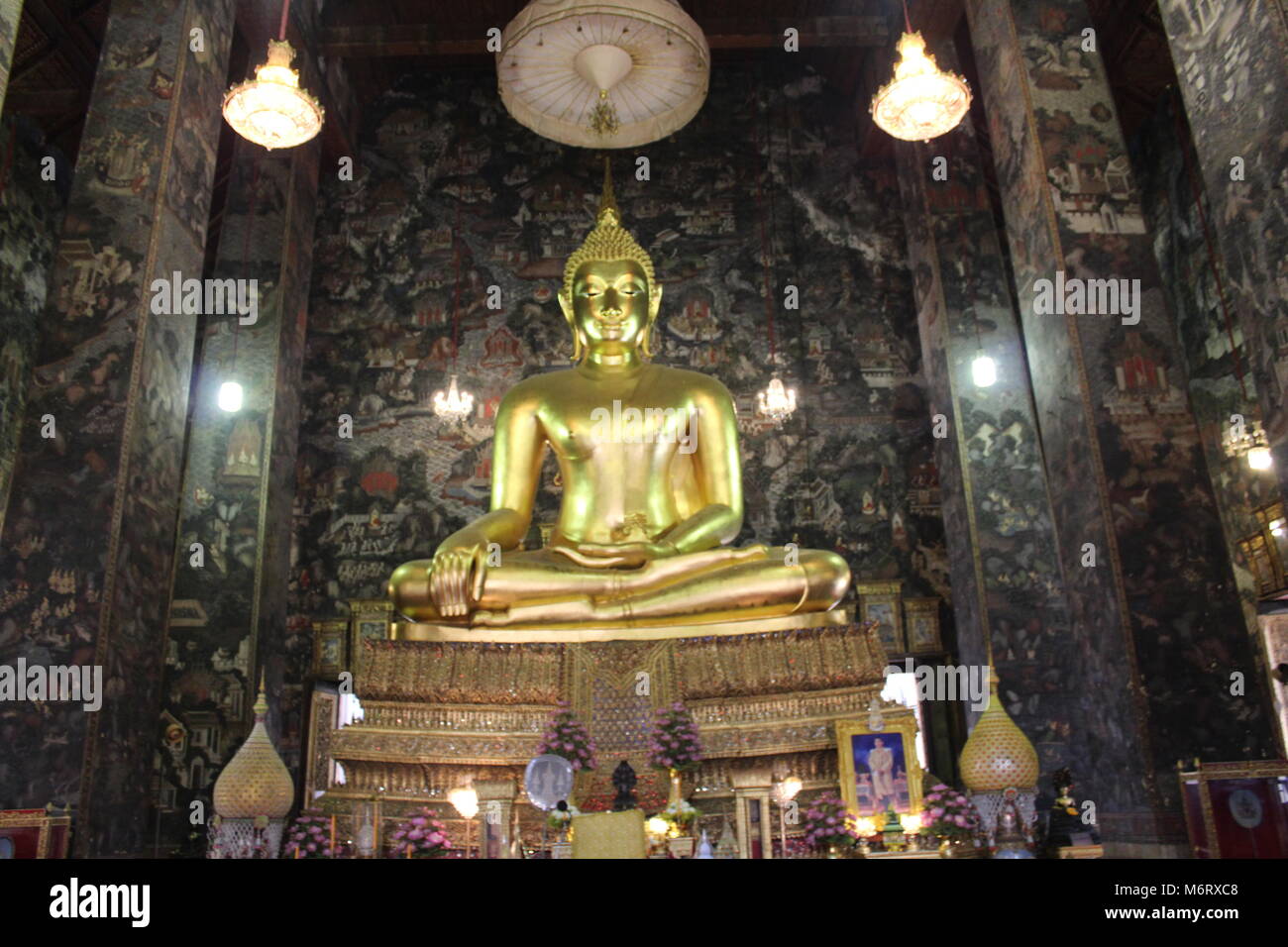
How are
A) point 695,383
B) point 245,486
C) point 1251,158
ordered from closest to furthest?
point 1251,158 < point 695,383 < point 245,486

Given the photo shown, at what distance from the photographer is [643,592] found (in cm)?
459

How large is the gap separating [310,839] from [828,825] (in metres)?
1.78

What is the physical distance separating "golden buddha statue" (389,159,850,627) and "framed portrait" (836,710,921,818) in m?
0.85

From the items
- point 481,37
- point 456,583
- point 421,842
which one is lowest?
point 421,842

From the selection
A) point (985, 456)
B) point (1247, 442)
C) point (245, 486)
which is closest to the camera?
point (245, 486)

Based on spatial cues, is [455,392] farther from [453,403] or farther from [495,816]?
[495,816]

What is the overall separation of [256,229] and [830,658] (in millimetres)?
6599

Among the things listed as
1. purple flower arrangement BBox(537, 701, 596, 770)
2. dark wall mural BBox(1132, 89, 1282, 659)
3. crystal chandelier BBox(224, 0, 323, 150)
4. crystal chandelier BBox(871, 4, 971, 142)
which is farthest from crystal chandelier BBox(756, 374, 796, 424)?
purple flower arrangement BBox(537, 701, 596, 770)

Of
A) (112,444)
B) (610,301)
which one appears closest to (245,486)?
(112,444)

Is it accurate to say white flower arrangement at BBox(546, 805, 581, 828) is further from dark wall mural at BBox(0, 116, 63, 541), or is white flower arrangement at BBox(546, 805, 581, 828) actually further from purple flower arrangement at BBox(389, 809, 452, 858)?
dark wall mural at BBox(0, 116, 63, 541)

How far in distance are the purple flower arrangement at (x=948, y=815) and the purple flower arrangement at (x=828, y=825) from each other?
253mm

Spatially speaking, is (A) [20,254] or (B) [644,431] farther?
(A) [20,254]

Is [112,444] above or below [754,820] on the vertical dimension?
above

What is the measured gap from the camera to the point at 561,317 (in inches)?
376
